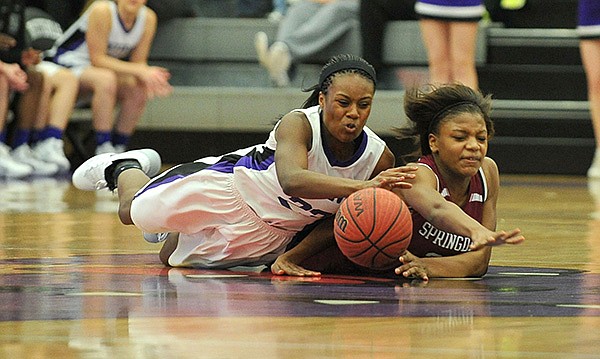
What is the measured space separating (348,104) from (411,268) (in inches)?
21.0

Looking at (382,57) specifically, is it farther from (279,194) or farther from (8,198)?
(279,194)

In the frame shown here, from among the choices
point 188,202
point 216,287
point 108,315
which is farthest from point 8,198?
point 108,315

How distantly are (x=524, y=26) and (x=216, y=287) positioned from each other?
7.45m

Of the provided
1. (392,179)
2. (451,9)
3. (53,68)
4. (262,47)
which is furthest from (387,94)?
(392,179)

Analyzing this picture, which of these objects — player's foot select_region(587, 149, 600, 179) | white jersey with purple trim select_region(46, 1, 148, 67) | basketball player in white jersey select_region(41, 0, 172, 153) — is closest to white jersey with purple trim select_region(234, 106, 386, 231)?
player's foot select_region(587, 149, 600, 179)

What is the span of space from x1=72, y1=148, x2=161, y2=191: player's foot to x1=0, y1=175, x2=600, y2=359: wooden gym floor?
229 millimetres

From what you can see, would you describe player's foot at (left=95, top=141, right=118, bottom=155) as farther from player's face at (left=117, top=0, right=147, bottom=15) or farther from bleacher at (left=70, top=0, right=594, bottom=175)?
bleacher at (left=70, top=0, right=594, bottom=175)

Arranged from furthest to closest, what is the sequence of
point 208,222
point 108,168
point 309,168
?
point 108,168 → point 208,222 → point 309,168

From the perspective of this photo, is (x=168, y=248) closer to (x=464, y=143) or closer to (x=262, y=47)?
(x=464, y=143)

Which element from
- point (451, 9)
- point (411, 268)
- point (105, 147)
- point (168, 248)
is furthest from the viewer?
point (105, 147)

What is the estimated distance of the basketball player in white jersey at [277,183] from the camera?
13.3 feet

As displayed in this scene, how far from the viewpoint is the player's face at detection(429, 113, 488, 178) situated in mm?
4055

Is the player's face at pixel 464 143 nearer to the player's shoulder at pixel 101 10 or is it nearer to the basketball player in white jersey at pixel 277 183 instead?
the basketball player in white jersey at pixel 277 183

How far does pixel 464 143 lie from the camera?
4.07 metres
